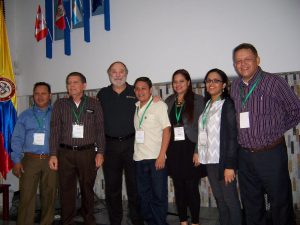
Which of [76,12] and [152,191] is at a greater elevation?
[76,12]

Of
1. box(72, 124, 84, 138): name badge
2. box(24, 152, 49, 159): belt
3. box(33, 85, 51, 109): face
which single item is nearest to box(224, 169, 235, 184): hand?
box(72, 124, 84, 138): name badge

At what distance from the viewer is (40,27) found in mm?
4414

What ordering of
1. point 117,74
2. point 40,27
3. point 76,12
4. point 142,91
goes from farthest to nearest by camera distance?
point 40,27 → point 76,12 → point 117,74 → point 142,91

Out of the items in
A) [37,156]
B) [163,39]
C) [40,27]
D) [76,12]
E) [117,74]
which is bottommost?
[37,156]

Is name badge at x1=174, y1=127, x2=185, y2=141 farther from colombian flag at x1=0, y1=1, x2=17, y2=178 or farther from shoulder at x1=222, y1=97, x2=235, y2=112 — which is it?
colombian flag at x1=0, y1=1, x2=17, y2=178

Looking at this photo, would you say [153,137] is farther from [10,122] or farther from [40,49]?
[40,49]

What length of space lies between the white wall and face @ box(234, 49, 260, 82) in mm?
1351

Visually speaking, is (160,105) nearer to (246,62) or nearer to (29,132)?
(246,62)

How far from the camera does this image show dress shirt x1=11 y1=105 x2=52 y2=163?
9.02 ft

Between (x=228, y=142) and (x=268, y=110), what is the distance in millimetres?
399

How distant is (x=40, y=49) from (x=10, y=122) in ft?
5.09

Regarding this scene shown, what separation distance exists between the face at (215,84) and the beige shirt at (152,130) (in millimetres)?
512

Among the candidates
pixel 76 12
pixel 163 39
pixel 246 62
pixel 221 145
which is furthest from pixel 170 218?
pixel 76 12

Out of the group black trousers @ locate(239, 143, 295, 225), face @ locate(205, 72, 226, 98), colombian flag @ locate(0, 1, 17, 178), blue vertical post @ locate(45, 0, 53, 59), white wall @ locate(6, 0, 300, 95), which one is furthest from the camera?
blue vertical post @ locate(45, 0, 53, 59)
